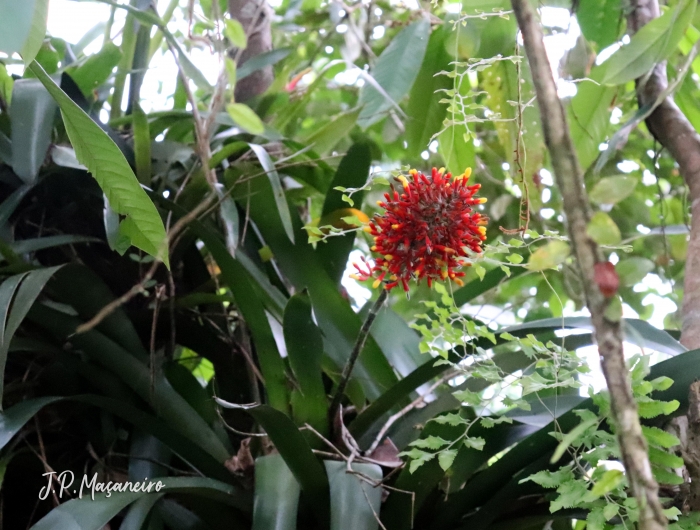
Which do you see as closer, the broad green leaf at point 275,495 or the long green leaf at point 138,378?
the broad green leaf at point 275,495

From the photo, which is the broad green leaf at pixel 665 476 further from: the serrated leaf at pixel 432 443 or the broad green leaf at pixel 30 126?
the broad green leaf at pixel 30 126

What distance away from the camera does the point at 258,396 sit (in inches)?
30.0

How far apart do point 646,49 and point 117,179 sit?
1.57ft

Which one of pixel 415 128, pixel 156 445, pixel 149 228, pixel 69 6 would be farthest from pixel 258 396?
pixel 69 6

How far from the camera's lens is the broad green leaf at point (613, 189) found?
296mm

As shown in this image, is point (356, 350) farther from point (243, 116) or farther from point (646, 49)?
point (646, 49)

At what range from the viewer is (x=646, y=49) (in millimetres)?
550

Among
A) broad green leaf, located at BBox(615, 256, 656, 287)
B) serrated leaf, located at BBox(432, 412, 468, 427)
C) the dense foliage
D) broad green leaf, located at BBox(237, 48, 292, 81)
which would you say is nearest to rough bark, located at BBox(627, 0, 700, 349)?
the dense foliage

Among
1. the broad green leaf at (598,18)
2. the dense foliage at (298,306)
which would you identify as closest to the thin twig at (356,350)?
the dense foliage at (298,306)

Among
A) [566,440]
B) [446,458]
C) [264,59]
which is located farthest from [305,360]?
[264,59]

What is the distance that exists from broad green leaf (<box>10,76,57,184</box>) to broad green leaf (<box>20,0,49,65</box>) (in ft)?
0.83

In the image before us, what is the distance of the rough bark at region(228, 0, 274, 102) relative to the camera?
1029 mm

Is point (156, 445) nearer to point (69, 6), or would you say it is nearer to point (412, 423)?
point (412, 423)

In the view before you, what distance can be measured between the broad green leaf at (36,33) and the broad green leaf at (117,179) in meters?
0.07
